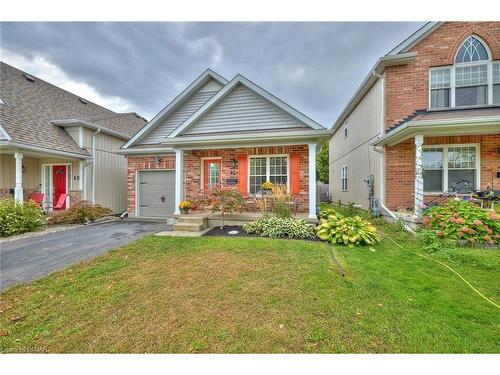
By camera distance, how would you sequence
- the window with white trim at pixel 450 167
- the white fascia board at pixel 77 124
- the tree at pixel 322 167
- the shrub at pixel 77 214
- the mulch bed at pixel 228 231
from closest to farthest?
the mulch bed at pixel 228 231
the window with white trim at pixel 450 167
the shrub at pixel 77 214
the white fascia board at pixel 77 124
the tree at pixel 322 167

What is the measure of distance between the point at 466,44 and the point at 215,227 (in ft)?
35.1

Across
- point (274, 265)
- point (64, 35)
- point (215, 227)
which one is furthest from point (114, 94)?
point (274, 265)

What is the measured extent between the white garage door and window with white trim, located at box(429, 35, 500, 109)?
10.6 m

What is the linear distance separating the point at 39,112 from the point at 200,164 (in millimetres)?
8194

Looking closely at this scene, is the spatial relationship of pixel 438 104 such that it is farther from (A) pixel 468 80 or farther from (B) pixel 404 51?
(B) pixel 404 51

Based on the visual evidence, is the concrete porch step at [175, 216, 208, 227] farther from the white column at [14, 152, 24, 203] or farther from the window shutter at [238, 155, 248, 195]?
the white column at [14, 152, 24, 203]

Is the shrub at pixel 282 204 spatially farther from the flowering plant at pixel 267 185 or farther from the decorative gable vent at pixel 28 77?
the decorative gable vent at pixel 28 77

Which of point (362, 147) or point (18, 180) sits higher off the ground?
point (362, 147)

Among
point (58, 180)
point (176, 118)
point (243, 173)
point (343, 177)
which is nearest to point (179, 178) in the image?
point (243, 173)

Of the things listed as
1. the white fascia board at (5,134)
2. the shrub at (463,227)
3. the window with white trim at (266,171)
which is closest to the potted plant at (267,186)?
the window with white trim at (266,171)

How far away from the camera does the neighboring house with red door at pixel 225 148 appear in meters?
7.75

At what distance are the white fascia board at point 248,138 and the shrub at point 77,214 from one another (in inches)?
176

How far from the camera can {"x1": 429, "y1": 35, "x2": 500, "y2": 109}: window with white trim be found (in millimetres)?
7602

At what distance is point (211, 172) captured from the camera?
9.30 metres
